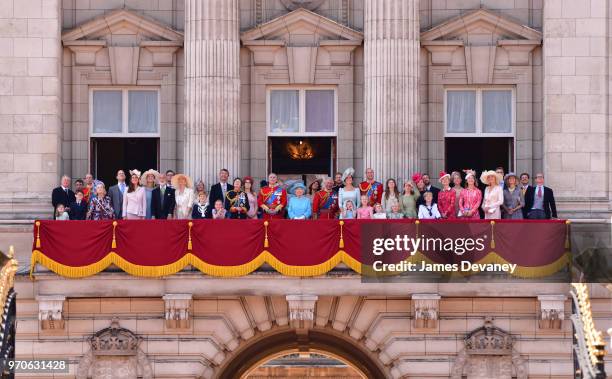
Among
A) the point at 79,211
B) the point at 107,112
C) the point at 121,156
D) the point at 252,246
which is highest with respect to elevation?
the point at 107,112

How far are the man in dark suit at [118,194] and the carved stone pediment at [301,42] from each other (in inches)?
224

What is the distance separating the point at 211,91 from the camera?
48.4 metres

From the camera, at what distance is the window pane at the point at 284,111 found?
50.3 meters

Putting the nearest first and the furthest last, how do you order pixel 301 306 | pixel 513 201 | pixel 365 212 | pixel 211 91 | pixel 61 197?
1. pixel 301 306
2. pixel 365 212
3. pixel 513 201
4. pixel 61 197
5. pixel 211 91

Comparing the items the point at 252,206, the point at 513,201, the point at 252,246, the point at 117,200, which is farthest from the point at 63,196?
the point at 513,201

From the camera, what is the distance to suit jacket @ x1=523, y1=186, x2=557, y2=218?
4625cm

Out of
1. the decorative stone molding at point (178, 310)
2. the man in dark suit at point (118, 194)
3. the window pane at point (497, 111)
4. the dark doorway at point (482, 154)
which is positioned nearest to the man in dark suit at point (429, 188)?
the dark doorway at point (482, 154)

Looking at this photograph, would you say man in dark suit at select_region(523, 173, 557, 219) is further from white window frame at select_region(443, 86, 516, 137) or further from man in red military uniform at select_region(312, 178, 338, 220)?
man in red military uniform at select_region(312, 178, 338, 220)

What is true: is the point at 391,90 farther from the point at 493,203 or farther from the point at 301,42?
the point at 493,203

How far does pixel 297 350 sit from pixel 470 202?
9.39m

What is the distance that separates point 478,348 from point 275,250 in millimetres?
5732

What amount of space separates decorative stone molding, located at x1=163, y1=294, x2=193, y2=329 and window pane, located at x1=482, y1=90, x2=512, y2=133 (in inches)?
412

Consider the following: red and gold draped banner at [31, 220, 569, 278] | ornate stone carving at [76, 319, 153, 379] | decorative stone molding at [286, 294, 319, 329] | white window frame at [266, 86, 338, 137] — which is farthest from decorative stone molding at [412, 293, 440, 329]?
white window frame at [266, 86, 338, 137]

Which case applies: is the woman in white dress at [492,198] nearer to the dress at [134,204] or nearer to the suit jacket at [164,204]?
the suit jacket at [164,204]
